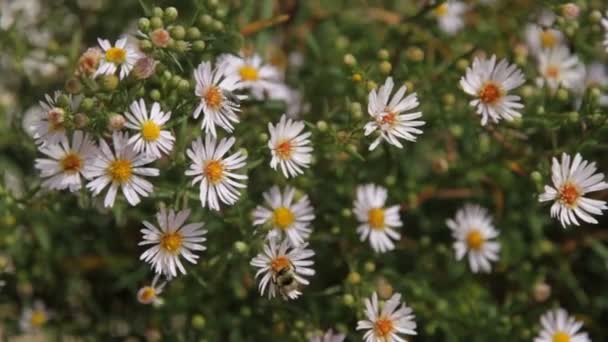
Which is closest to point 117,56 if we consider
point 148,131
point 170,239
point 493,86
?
point 148,131

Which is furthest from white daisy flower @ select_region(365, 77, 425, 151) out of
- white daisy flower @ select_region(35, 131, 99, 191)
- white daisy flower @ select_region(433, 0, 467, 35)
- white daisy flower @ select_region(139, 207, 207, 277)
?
white daisy flower @ select_region(433, 0, 467, 35)

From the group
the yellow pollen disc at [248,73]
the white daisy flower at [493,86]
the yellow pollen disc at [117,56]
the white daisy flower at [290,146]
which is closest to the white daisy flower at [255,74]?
the yellow pollen disc at [248,73]

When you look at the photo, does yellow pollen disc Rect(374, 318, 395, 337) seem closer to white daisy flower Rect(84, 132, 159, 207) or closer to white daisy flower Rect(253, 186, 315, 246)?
white daisy flower Rect(253, 186, 315, 246)

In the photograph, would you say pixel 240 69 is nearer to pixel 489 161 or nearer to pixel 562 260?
pixel 489 161

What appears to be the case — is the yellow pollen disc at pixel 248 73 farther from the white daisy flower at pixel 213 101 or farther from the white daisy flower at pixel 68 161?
the white daisy flower at pixel 68 161

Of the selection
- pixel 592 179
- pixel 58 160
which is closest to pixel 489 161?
pixel 592 179

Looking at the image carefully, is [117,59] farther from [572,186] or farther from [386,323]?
[572,186]
